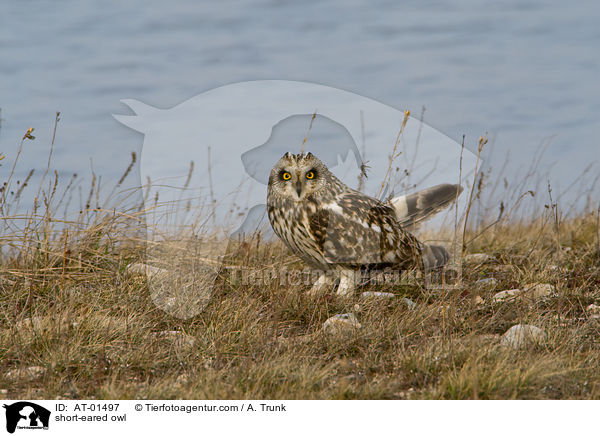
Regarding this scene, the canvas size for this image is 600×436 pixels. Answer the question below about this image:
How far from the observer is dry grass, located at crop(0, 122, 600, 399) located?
3117mm

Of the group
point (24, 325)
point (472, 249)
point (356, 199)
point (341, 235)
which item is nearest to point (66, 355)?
point (24, 325)

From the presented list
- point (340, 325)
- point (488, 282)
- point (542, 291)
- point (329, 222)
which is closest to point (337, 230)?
point (329, 222)

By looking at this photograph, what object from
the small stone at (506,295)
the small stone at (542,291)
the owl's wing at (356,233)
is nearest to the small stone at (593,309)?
the small stone at (542,291)

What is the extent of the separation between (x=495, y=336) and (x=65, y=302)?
303 centimetres

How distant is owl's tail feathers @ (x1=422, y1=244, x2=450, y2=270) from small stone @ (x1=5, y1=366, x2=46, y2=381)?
321 cm

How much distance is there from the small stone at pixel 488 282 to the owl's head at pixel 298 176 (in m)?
1.68

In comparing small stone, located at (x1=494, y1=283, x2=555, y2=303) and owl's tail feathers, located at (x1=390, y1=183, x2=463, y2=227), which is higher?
owl's tail feathers, located at (x1=390, y1=183, x2=463, y2=227)

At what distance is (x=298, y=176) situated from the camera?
14.4 feet

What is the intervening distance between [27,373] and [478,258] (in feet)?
14.9

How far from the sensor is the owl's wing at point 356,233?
4520 millimetres

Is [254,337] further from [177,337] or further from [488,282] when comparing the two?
[488,282]

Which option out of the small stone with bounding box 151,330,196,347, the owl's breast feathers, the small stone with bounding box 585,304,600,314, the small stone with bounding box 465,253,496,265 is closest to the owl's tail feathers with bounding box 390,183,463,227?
the owl's breast feathers

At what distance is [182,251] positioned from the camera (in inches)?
211

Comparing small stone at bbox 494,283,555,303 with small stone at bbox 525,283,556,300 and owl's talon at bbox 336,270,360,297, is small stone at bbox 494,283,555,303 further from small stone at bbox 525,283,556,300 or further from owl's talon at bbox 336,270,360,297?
owl's talon at bbox 336,270,360,297
